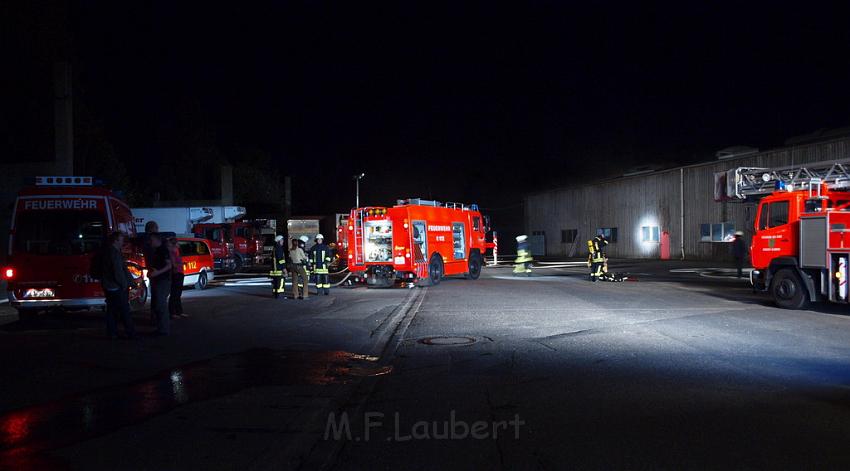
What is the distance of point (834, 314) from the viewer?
1283cm

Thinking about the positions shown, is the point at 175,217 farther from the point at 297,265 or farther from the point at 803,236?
the point at 803,236

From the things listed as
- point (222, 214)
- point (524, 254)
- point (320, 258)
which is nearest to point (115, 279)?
point (320, 258)

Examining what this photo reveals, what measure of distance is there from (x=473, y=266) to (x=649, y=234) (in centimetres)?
1918

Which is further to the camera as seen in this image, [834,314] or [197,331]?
[834,314]

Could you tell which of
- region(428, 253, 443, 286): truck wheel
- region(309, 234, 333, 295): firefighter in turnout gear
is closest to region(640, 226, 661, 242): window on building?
region(428, 253, 443, 286): truck wheel

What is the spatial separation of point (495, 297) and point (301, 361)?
8979 millimetres

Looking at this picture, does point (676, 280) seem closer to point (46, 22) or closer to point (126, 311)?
point (126, 311)

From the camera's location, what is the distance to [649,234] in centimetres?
3888

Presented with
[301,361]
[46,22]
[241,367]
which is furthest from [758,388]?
[46,22]

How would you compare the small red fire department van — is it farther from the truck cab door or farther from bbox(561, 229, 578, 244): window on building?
bbox(561, 229, 578, 244): window on building

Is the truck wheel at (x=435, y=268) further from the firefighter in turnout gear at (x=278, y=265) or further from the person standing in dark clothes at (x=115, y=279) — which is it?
the person standing in dark clothes at (x=115, y=279)

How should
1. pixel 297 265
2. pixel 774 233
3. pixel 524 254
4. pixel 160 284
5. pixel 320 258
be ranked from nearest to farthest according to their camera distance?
pixel 160 284 → pixel 774 233 → pixel 297 265 → pixel 320 258 → pixel 524 254

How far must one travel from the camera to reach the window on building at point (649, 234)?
38.2 metres

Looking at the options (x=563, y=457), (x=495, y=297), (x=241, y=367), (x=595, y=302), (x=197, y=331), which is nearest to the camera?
(x=563, y=457)
